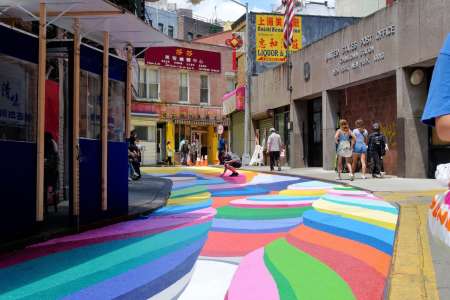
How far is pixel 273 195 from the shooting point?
12133 millimetres

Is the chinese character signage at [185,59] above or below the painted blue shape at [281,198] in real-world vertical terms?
above

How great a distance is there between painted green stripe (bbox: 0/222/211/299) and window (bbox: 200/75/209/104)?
1449 inches

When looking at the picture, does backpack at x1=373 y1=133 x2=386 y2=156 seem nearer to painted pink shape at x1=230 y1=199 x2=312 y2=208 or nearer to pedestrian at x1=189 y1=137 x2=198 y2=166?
painted pink shape at x1=230 y1=199 x2=312 y2=208

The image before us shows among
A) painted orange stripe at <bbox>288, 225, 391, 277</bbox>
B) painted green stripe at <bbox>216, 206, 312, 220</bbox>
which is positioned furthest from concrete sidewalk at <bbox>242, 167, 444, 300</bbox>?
painted green stripe at <bbox>216, 206, 312, 220</bbox>

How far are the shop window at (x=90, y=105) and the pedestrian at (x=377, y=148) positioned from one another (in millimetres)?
10211

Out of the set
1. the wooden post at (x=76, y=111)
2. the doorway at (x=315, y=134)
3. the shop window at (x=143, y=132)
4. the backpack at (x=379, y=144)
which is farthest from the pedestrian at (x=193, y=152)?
the wooden post at (x=76, y=111)

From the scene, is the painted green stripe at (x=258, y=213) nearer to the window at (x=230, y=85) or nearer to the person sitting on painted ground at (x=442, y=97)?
the person sitting on painted ground at (x=442, y=97)

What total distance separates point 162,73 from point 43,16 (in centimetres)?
3554

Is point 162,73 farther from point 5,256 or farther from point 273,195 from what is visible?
point 5,256

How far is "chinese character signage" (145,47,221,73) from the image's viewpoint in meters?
41.0

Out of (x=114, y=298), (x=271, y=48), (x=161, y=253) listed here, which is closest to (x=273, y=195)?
(x=161, y=253)

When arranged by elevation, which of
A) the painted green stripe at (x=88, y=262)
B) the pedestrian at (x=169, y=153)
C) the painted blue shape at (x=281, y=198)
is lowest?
the painted green stripe at (x=88, y=262)

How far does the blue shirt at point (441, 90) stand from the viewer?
1.79 metres

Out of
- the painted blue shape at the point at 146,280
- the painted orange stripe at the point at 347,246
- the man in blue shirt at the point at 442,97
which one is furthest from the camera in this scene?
the painted orange stripe at the point at 347,246
